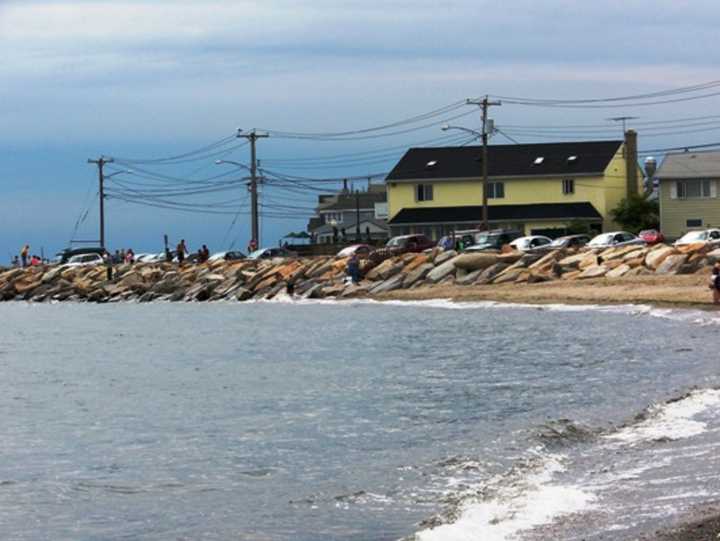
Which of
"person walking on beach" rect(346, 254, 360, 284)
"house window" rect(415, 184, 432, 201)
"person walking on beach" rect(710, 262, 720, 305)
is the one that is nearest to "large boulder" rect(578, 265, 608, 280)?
"person walking on beach" rect(346, 254, 360, 284)

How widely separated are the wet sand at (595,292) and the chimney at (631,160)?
122 ft

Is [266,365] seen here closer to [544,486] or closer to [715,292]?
[715,292]

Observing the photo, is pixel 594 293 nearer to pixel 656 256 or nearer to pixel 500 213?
pixel 656 256

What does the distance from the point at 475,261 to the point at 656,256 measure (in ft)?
29.7

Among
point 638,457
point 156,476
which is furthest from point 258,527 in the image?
point 638,457

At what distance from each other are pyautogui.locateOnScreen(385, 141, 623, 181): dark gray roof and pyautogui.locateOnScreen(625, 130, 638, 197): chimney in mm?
1171

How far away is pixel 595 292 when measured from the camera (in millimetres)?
51469

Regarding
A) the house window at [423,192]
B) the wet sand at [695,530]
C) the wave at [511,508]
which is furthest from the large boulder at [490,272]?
the wet sand at [695,530]

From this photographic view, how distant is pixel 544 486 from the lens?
1588 cm

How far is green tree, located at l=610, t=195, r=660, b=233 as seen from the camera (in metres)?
89.4

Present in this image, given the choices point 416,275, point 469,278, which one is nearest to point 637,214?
point 416,275

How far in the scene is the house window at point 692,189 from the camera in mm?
88000

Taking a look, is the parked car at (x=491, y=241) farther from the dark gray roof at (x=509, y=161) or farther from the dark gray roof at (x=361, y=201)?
the dark gray roof at (x=361, y=201)

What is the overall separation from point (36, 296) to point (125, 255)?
431 inches
